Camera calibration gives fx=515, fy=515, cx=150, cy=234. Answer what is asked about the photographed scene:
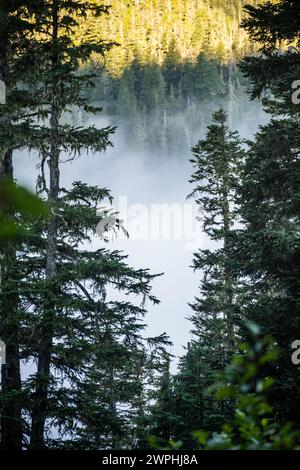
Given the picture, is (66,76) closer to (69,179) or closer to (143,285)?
(143,285)

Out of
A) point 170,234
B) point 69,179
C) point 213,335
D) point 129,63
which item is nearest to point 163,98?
point 129,63

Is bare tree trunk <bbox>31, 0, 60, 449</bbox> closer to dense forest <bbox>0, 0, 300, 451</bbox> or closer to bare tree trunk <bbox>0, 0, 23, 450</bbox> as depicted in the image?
dense forest <bbox>0, 0, 300, 451</bbox>

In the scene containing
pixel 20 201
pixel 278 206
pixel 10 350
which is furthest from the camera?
pixel 278 206

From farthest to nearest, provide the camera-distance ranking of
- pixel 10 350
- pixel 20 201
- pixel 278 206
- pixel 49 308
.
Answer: pixel 278 206 < pixel 10 350 < pixel 49 308 < pixel 20 201

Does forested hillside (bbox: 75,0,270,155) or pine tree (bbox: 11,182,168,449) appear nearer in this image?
pine tree (bbox: 11,182,168,449)

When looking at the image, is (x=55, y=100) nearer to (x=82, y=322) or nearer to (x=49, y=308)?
(x=49, y=308)

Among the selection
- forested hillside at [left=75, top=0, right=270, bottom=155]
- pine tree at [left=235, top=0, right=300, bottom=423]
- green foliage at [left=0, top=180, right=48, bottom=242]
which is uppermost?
forested hillside at [left=75, top=0, right=270, bottom=155]

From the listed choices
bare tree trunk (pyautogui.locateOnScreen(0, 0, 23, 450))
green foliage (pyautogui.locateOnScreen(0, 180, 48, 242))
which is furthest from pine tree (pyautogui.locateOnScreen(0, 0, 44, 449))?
green foliage (pyautogui.locateOnScreen(0, 180, 48, 242))

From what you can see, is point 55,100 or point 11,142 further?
point 55,100

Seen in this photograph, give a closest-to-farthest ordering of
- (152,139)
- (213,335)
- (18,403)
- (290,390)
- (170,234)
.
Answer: (290,390) → (18,403) → (213,335) → (170,234) → (152,139)

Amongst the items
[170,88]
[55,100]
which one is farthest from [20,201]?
[170,88]

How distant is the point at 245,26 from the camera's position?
11.6m
